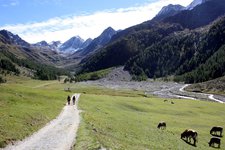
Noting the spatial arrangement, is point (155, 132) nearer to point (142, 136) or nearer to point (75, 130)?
point (142, 136)

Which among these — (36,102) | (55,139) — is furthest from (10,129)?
(36,102)

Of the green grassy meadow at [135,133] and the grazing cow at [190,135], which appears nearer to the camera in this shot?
the green grassy meadow at [135,133]

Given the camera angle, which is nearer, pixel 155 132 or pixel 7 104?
pixel 155 132

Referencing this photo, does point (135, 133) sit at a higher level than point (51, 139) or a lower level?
lower

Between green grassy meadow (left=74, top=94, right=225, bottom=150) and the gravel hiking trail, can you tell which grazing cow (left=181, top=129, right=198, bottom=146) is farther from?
the gravel hiking trail

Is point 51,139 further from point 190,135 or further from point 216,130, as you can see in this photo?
point 216,130

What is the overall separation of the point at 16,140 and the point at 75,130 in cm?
854

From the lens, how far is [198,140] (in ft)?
195

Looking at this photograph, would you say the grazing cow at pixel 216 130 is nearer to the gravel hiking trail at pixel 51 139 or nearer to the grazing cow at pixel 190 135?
the grazing cow at pixel 190 135

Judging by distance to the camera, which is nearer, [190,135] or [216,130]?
[190,135]

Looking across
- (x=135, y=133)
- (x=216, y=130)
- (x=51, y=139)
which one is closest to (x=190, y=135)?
(x=135, y=133)

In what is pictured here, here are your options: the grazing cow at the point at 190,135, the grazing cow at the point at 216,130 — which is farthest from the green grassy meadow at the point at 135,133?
the grazing cow at the point at 216,130

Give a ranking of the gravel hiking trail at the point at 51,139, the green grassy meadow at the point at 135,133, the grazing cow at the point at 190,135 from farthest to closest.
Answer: the grazing cow at the point at 190,135, the green grassy meadow at the point at 135,133, the gravel hiking trail at the point at 51,139

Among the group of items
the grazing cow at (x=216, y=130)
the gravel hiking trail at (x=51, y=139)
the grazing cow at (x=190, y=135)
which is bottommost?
the grazing cow at (x=216, y=130)
